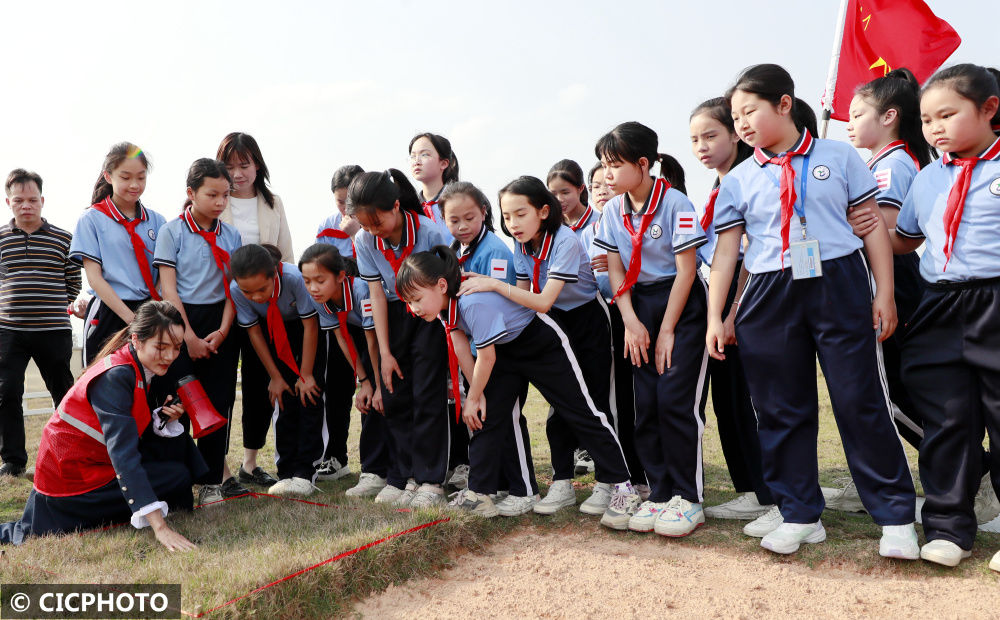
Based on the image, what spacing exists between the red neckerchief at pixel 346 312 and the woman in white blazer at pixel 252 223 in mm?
681

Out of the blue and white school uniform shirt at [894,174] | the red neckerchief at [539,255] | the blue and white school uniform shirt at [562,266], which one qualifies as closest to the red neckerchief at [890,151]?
the blue and white school uniform shirt at [894,174]

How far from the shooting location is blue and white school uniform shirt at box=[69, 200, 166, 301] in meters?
4.15

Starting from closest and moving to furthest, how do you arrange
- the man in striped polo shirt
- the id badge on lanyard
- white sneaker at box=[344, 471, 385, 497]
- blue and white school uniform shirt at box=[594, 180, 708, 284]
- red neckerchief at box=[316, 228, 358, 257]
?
the id badge on lanyard → blue and white school uniform shirt at box=[594, 180, 708, 284] → white sneaker at box=[344, 471, 385, 497] → red neckerchief at box=[316, 228, 358, 257] → the man in striped polo shirt

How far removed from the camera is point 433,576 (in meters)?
2.99

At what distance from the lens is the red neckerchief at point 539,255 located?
3670 millimetres

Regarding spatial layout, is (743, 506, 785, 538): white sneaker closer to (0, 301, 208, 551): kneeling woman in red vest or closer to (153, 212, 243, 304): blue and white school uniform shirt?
(0, 301, 208, 551): kneeling woman in red vest

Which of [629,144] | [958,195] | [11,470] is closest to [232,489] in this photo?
[11,470]

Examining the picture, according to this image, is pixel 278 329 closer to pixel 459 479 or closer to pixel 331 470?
pixel 331 470

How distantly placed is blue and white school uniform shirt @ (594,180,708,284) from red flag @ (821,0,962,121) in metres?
3.91

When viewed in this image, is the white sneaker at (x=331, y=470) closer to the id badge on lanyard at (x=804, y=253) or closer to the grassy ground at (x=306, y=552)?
the grassy ground at (x=306, y=552)

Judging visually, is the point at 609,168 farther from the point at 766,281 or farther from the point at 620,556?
the point at 620,556

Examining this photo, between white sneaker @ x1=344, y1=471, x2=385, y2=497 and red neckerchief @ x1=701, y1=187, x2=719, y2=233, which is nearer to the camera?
red neckerchief @ x1=701, y1=187, x2=719, y2=233

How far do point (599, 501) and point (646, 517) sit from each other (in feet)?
1.21

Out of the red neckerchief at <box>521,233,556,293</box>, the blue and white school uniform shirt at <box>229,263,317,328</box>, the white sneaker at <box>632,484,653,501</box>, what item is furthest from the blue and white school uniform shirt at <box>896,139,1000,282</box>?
the blue and white school uniform shirt at <box>229,263,317,328</box>
